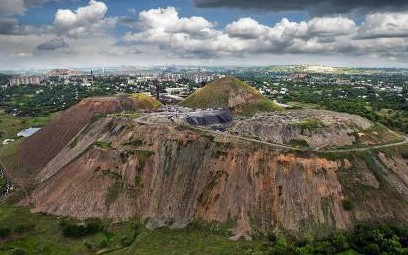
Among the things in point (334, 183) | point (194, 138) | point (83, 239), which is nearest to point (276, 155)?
point (334, 183)

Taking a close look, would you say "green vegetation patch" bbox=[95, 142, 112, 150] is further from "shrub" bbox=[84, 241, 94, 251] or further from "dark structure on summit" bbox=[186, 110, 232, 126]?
"shrub" bbox=[84, 241, 94, 251]

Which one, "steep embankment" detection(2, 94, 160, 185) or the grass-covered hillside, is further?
the grass-covered hillside

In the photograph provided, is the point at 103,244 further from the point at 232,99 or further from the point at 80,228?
the point at 232,99

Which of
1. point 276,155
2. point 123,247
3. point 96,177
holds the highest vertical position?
point 276,155

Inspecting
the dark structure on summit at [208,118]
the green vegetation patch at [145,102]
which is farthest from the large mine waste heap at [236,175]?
the green vegetation patch at [145,102]

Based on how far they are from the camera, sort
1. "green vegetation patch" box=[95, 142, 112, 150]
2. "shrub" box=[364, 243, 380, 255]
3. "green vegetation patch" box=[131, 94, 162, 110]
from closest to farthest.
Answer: "shrub" box=[364, 243, 380, 255]
"green vegetation patch" box=[95, 142, 112, 150]
"green vegetation patch" box=[131, 94, 162, 110]

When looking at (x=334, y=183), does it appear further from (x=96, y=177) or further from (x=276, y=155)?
(x=96, y=177)

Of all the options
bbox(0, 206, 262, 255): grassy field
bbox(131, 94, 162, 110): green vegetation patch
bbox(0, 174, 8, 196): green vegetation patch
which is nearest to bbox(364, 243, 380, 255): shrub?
bbox(0, 206, 262, 255): grassy field
